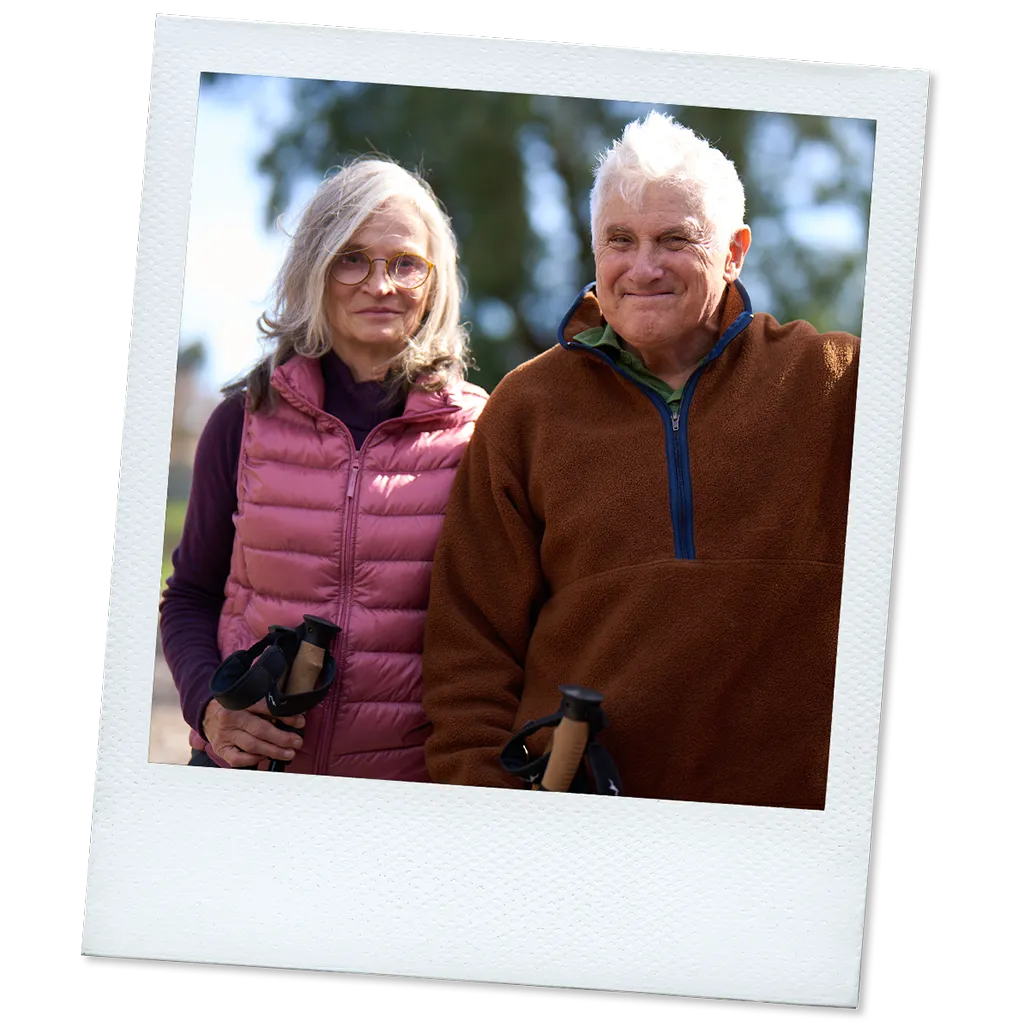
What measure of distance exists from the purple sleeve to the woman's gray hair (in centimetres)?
9

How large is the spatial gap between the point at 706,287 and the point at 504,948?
1382mm

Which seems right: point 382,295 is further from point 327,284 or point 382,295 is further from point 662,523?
point 662,523

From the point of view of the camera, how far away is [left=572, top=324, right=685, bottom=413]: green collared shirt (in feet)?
6.52

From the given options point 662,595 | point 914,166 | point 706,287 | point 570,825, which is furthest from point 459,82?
point 570,825

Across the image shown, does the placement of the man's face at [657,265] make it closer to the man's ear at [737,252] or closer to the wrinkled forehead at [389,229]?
the man's ear at [737,252]

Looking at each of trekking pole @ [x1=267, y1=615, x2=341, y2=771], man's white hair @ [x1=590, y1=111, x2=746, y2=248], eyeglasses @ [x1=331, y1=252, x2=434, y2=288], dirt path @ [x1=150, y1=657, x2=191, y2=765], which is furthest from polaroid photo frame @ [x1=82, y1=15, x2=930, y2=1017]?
eyeglasses @ [x1=331, y1=252, x2=434, y2=288]

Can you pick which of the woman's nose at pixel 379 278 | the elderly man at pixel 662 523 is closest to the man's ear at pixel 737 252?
the elderly man at pixel 662 523

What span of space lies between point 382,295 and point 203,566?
66cm

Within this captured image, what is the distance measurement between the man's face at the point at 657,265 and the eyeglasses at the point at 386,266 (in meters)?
0.37

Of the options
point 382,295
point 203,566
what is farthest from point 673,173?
point 203,566

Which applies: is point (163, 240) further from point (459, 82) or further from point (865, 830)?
point (865, 830)

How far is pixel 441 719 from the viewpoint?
2002 mm

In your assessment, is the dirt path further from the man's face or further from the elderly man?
the man's face

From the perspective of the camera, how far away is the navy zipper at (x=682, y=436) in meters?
1.95
